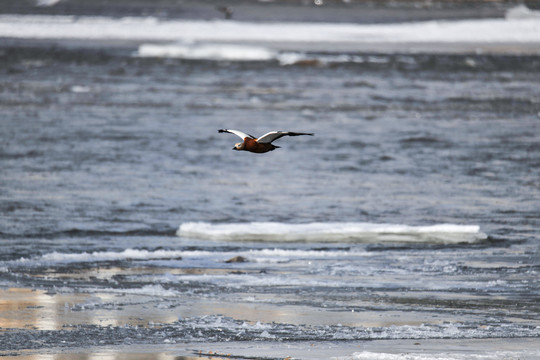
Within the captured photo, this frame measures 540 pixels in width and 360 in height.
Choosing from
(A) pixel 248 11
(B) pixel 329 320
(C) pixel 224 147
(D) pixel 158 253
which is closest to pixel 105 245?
(D) pixel 158 253

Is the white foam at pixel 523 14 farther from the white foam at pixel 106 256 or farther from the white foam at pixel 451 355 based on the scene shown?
the white foam at pixel 451 355

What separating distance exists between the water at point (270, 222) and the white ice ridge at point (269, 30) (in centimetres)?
2292

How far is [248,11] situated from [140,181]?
6170 centimetres

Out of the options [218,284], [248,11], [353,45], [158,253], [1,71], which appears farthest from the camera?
[248,11]

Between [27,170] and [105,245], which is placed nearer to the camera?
[105,245]

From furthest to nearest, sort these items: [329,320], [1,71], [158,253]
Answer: [1,71]
[158,253]
[329,320]

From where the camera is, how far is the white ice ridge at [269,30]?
52.4 metres

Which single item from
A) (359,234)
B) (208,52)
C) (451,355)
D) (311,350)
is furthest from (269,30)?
(451,355)

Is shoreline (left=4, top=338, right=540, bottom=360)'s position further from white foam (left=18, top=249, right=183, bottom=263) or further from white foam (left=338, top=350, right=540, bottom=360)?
white foam (left=18, top=249, right=183, bottom=263)

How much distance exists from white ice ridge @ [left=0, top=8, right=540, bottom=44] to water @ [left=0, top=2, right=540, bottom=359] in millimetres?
22916

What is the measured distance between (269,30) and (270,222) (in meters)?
43.7

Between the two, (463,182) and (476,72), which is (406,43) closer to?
(476,72)

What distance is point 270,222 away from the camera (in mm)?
13484

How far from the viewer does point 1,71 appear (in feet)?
117
